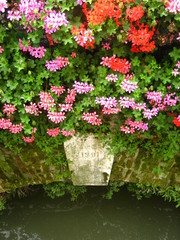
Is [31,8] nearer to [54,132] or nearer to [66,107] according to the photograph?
[66,107]

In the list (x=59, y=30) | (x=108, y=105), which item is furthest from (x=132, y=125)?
(x=59, y=30)

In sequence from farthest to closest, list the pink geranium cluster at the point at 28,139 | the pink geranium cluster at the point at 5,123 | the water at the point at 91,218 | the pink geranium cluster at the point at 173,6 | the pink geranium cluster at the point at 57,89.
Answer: the water at the point at 91,218
the pink geranium cluster at the point at 28,139
the pink geranium cluster at the point at 5,123
the pink geranium cluster at the point at 57,89
the pink geranium cluster at the point at 173,6

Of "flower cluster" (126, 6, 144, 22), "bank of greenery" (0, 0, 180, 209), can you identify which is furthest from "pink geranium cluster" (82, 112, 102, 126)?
"flower cluster" (126, 6, 144, 22)

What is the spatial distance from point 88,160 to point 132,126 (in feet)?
1.50

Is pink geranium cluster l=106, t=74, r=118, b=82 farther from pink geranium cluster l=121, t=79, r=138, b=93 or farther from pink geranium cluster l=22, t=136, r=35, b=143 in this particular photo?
A: pink geranium cluster l=22, t=136, r=35, b=143

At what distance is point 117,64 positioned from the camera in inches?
82.7

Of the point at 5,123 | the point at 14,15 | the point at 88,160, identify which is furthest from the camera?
the point at 88,160

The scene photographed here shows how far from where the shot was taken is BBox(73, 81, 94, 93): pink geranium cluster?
2176 mm

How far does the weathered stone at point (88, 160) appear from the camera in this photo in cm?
247

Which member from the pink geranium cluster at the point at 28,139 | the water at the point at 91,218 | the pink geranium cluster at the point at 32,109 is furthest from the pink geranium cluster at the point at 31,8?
the water at the point at 91,218

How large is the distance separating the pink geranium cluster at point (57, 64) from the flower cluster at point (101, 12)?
314 mm

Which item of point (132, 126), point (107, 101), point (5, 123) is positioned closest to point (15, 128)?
point (5, 123)

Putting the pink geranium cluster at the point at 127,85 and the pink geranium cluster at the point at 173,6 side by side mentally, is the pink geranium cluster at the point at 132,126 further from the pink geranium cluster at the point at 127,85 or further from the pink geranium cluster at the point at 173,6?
the pink geranium cluster at the point at 173,6

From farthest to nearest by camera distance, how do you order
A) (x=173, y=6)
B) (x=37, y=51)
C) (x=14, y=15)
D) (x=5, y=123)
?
(x=5, y=123) → (x=37, y=51) → (x=14, y=15) → (x=173, y=6)
